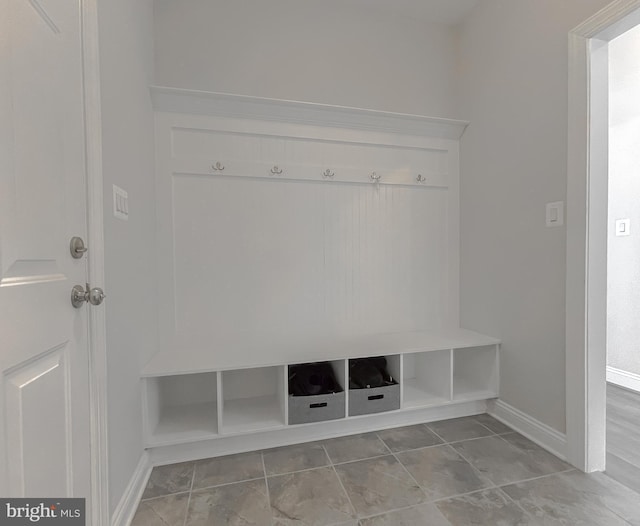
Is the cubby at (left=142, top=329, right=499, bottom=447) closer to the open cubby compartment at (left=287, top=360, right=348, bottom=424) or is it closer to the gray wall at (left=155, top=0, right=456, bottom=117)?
the open cubby compartment at (left=287, top=360, right=348, bottom=424)

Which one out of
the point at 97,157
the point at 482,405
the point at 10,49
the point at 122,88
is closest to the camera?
the point at 10,49

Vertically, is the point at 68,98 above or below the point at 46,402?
above

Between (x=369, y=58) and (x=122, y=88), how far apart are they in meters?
1.58

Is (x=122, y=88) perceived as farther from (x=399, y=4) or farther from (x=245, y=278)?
(x=399, y=4)

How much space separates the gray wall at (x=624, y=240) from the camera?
2420 millimetres

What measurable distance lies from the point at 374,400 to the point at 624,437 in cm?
138

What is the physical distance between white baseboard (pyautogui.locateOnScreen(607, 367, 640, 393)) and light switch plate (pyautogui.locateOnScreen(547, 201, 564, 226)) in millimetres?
1792

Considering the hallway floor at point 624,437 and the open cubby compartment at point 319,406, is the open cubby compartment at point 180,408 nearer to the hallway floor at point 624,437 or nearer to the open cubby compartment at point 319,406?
the open cubby compartment at point 319,406

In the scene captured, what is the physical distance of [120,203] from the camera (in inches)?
47.7

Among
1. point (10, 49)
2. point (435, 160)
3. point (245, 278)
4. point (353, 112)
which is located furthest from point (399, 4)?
point (10, 49)

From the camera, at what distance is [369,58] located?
212cm

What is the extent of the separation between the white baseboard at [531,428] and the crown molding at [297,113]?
181 cm

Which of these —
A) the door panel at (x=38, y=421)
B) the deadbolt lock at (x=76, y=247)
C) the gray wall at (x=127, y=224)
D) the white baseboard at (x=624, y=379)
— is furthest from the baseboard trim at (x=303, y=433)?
the white baseboard at (x=624, y=379)

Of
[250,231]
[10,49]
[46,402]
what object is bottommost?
[46,402]
